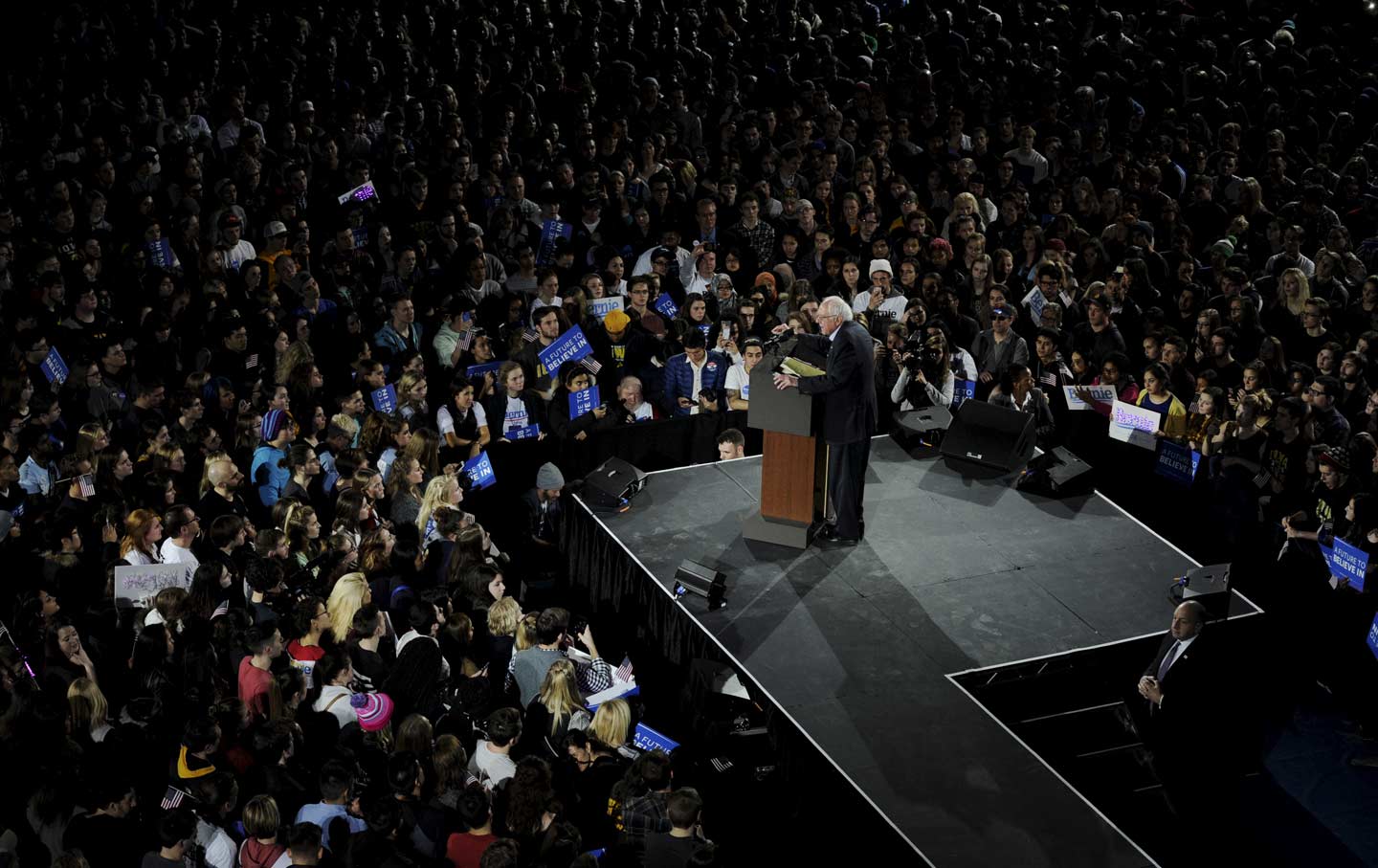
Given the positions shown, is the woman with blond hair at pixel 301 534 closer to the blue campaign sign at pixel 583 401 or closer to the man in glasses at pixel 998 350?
the blue campaign sign at pixel 583 401

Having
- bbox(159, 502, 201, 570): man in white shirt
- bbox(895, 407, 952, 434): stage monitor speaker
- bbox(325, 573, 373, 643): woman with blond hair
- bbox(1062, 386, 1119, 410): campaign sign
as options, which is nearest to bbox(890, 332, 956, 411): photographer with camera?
bbox(895, 407, 952, 434): stage monitor speaker

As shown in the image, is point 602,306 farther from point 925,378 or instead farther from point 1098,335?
point 1098,335

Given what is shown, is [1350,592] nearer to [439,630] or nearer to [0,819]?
[439,630]

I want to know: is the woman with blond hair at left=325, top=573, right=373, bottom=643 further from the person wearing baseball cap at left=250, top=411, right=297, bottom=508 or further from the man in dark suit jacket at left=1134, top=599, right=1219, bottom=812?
the man in dark suit jacket at left=1134, top=599, right=1219, bottom=812

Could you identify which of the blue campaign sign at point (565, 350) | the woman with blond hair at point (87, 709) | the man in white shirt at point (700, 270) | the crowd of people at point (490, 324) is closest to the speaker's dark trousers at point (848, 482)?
the crowd of people at point (490, 324)

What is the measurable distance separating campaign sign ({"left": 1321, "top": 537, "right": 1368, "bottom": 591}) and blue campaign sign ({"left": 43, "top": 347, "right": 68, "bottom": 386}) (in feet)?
28.5

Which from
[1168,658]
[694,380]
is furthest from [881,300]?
[1168,658]

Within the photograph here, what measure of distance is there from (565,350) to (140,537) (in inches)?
151

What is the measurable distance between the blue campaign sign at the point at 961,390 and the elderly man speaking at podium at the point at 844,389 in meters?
2.60

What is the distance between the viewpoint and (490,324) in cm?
1212

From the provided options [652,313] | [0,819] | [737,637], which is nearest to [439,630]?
[737,637]

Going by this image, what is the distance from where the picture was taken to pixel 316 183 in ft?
44.4

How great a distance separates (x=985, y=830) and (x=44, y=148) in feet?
34.8

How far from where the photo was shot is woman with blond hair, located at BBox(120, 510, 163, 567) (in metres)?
7.86
